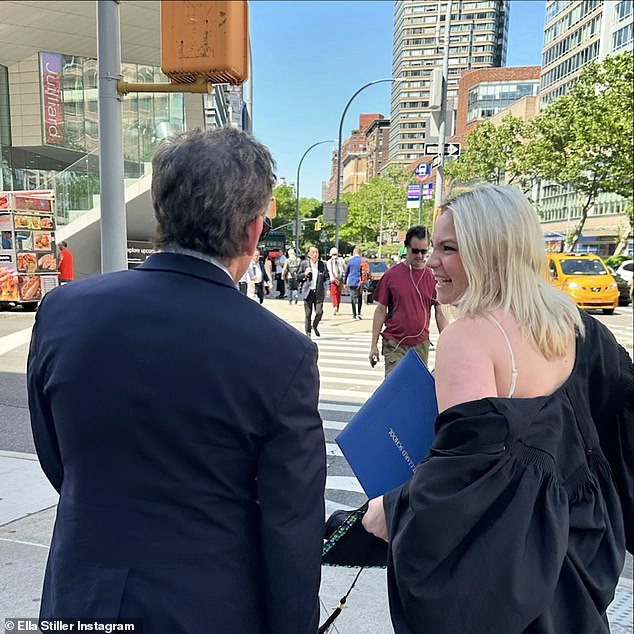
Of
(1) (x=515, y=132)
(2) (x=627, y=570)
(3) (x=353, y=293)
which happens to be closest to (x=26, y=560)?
(2) (x=627, y=570)

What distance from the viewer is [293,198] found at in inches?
3351

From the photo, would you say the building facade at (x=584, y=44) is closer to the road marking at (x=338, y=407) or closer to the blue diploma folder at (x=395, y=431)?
the road marking at (x=338, y=407)

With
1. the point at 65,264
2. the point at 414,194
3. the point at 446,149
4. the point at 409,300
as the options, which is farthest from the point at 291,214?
the point at 65,264

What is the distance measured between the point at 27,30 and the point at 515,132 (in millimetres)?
33022

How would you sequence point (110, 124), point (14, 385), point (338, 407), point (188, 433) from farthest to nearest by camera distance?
point (14, 385) < point (338, 407) < point (110, 124) < point (188, 433)

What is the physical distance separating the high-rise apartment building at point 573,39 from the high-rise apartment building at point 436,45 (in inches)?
734

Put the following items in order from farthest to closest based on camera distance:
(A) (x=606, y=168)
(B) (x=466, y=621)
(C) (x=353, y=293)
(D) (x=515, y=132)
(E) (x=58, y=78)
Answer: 1. (D) (x=515, y=132)
2. (A) (x=606, y=168)
3. (C) (x=353, y=293)
4. (E) (x=58, y=78)
5. (B) (x=466, y=621)

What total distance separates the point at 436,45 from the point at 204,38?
7.55 m

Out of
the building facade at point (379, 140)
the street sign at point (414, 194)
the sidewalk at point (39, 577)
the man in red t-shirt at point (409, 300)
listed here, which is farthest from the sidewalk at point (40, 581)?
the building facade at point (379, 140)

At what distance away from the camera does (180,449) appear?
3.72ft

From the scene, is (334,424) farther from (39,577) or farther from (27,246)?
(39,577)

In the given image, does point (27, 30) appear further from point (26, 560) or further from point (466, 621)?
point (466, 621)

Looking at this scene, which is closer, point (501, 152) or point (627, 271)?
point (627, 271)

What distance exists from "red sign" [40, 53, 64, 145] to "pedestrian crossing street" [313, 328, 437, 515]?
255cm
